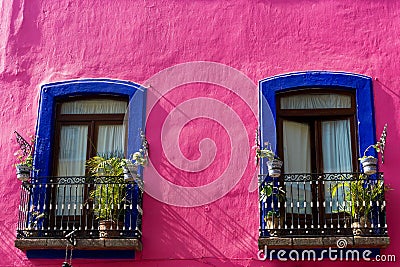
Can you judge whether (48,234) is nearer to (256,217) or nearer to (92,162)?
(92,162)

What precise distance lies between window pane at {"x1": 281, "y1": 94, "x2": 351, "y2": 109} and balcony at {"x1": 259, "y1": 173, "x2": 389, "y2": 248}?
1082 mm

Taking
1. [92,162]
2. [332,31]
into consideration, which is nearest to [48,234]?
[92,162]

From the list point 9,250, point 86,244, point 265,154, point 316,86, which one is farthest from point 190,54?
point 9,250

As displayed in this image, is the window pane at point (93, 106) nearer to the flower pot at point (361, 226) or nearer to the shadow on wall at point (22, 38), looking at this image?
the shadow on wall at point (22, 38)

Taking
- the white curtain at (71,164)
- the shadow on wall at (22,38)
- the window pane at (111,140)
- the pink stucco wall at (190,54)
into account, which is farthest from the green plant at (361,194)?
the shadow on wall at (22,38)

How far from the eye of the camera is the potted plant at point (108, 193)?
33.8 ft

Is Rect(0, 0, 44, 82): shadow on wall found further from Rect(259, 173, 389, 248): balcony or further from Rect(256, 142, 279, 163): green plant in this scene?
Rect(259, 173, 389, 248): balcony

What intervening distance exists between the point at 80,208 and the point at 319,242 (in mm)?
3184

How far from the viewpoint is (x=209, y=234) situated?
10.4m

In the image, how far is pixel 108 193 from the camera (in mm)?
10477

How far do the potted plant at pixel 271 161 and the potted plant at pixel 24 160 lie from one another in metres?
3.07

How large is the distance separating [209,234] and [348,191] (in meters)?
1.88

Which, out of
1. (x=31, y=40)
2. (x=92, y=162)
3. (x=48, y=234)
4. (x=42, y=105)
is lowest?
(x=48, y=234)

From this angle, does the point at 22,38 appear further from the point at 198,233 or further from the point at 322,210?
the point at 322,210
